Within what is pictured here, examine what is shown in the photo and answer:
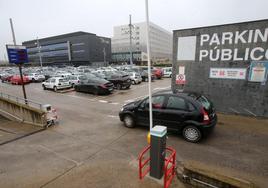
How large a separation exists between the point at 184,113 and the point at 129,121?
8.10 ft

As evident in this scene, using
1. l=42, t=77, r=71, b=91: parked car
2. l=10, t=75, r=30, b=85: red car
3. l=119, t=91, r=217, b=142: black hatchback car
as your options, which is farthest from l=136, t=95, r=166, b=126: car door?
l=10, t=75, r=30, b=85: red car

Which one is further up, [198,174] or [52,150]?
[198,174]

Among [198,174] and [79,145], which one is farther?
[79,145]

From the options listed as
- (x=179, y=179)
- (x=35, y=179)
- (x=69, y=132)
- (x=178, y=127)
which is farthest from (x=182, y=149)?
(x=69, y=132)

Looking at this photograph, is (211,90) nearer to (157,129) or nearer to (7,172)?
(157,129)

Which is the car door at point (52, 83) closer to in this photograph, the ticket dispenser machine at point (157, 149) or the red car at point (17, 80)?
the red car at point (17, 80)

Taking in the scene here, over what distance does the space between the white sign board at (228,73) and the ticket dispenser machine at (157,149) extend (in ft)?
21.3

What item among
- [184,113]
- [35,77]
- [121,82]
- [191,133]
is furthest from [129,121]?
[35,77]

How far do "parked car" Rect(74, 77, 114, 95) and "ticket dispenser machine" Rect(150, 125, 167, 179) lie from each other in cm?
1161

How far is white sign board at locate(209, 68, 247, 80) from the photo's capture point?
7852 mm

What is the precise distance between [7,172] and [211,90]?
9.23 meters

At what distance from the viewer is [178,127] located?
566 cm

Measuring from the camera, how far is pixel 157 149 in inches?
135

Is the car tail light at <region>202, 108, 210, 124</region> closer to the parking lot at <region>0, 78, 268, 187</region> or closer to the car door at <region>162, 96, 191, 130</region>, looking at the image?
the car door at <region>162, 96, 191, 130</region>
